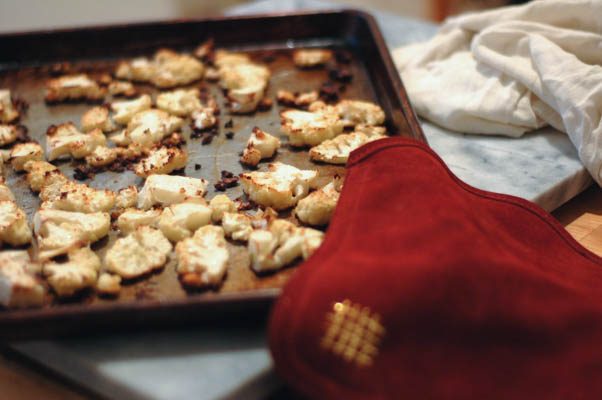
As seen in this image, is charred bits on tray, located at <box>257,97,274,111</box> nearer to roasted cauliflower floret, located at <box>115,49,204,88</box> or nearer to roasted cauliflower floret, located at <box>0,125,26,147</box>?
roasted cauliflower floret, located at <box>115,49,204,88</box>

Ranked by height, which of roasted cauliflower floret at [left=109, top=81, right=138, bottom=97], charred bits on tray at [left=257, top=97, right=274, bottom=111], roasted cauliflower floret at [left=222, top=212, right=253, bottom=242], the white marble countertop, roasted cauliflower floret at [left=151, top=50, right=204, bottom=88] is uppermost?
roasted cauliflower floret at [left=151, top=50, right=204, bottom=88]

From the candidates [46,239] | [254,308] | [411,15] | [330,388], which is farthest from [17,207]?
[411,15]

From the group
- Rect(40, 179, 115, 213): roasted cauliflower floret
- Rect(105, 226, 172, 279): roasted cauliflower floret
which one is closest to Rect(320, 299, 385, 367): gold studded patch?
Rect(105, 226, 172, 279): roasted cauliflower floret

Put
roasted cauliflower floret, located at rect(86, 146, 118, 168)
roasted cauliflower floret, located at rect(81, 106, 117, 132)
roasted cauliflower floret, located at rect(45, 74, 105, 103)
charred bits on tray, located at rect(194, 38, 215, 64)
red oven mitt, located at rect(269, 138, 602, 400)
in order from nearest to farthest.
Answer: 1. red oven mitt, located at rect(269, 138, 602, 400)
2. roasted cauliflower floret, located at rect(86, 146, 118, 168)
3. roasted cauliflower floret, located at rect(81, 106, 117, 132)
4. roasted cauliflower floret, located at rect(45, 74, 105, 103)
5. charred bits on tray, located at rect(194, 38, 215, 64)

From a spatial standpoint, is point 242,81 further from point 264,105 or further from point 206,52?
point 206,52

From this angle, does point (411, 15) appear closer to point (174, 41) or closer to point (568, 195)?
point (174, 41)
